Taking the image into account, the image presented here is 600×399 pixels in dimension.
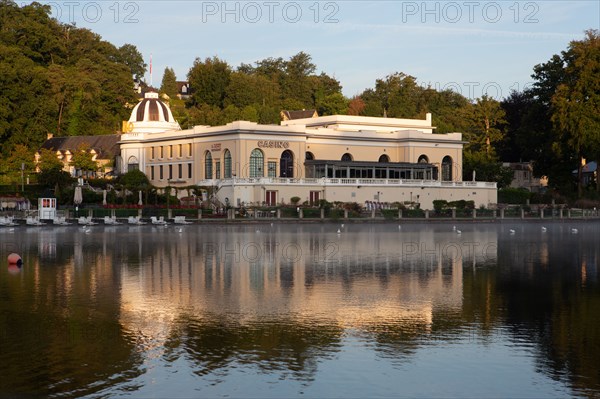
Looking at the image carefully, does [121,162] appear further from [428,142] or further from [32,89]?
[428,142]

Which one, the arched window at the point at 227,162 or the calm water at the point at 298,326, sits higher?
the arched window at the point at 227,162

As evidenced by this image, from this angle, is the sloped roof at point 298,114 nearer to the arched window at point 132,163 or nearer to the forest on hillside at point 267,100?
the forest on hillside at point 267,100

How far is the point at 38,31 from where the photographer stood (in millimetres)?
142500

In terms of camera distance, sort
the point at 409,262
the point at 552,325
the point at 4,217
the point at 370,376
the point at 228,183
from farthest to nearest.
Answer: the point at 228,183, the point at 4,217, the point at 409,262, the point at 552,325, the point at 370,376

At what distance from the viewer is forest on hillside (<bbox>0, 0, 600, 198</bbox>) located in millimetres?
107188

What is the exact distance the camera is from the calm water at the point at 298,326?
15375 millimetres

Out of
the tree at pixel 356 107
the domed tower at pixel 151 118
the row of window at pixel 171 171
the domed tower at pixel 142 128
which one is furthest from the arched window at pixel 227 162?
the tree at pixel 356 107

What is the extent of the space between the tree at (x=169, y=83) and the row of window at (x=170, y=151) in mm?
70179

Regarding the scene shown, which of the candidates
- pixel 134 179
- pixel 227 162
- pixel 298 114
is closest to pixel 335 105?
pixel 298 114

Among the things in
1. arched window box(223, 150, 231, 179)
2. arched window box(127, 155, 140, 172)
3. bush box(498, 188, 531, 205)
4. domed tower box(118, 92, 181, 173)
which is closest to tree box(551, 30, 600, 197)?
bush box(498, 188, 531, 205)

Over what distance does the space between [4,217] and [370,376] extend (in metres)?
61.9

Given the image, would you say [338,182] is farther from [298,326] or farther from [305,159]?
[298,326]

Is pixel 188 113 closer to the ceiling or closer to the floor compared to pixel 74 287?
closer to the ceiling

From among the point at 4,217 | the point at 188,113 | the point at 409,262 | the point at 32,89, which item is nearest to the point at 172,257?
the point at 409,262
